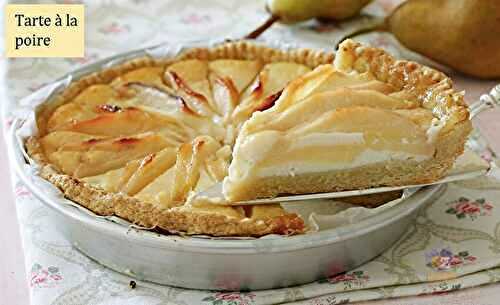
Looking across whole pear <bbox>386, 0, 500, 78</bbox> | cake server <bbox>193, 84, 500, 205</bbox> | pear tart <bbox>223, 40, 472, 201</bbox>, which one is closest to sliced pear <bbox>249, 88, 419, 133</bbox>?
pear tart <bbox>223, 40, 472, 201</bbox>

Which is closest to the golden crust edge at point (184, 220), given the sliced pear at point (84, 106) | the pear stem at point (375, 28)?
the sliced pear at point (84, 106)

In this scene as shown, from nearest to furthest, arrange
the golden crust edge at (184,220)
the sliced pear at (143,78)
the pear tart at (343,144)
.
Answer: the golden crust edge at (184,220) < the pear tart at (343,144) < the sliced pear at (143,78)

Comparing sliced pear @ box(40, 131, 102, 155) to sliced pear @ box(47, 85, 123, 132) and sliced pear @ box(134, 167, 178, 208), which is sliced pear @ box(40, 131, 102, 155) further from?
sliced pear @ box(134, 167, 178, 208)

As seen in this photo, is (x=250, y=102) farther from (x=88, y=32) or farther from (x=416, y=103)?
(x=88, y=32)

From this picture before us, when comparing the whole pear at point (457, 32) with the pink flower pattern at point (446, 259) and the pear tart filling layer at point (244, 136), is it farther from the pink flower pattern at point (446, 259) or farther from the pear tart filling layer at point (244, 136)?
the pink flower pattern at point (446, 259)

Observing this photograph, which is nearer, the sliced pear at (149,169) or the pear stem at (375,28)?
the sliced pear at (149,169)

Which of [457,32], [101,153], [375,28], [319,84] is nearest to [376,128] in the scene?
[319,84]
